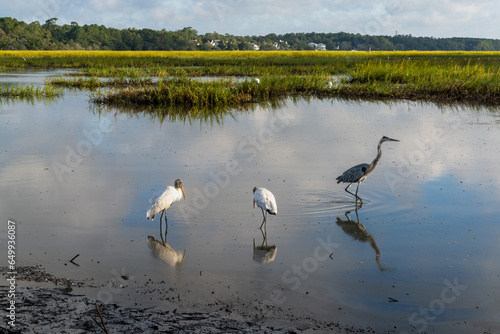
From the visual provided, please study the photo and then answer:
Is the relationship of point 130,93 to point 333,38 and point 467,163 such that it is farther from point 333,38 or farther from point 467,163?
point 333,38

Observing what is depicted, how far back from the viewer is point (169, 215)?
779 centimetres

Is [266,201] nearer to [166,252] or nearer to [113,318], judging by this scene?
[166,252]

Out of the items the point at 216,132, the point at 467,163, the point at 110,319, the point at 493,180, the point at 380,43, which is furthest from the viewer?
the point at 380,43

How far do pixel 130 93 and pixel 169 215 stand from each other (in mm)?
13808

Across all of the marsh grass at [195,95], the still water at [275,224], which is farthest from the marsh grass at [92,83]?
the still water at [275,224]

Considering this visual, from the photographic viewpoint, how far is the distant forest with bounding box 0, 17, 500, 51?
273ft

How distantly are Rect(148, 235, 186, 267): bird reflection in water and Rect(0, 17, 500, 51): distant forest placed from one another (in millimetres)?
76017

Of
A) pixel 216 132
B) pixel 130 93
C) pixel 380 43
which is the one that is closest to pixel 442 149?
pixel 216 132

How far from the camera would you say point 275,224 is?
7.39m

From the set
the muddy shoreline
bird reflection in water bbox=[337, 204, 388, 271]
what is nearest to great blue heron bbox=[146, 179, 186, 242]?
the muddy shoreline

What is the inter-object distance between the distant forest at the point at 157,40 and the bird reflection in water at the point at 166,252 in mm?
76017

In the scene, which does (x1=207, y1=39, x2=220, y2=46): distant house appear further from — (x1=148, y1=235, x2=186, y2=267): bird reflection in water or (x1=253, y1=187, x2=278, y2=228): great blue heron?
(x1=148, y1=235, x2=186, y2=267): bird reflection in water

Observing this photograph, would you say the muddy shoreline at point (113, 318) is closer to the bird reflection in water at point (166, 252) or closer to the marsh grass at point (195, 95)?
the bird reflection in water at point (166, 252)

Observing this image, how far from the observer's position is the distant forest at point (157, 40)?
83188mm
